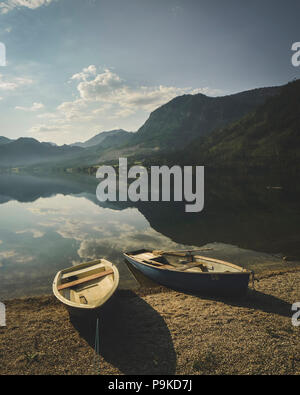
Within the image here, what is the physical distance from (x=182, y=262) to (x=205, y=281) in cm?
392

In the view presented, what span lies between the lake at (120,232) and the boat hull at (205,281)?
3115 mm

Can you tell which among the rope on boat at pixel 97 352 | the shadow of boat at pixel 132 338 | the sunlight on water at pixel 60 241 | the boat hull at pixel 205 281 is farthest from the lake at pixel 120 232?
the rope on boat at pixel 97 352

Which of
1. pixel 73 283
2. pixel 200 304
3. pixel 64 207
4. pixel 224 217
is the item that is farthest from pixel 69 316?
pixel 64 207

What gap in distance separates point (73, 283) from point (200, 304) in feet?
27.6

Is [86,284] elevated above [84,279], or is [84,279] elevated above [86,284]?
[84,279]

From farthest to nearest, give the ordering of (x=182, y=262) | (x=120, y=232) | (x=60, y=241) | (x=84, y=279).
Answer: (x=120, y=232)
(x=60, y=241)
(x=182, y=262)
(x=84, y=279)

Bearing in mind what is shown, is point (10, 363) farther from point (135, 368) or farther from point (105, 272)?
point (105, 272)

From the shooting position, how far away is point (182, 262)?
1906 centimetres

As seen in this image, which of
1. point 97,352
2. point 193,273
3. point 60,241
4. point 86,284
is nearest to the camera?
point 97,352

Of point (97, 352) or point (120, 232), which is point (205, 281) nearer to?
point (97, 352)

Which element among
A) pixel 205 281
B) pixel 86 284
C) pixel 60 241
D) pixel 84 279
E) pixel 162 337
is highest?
pixel 84 279

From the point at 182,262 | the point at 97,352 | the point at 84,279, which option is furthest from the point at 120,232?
the point at 97,352

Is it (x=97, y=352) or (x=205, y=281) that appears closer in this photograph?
(x=97, y=352)

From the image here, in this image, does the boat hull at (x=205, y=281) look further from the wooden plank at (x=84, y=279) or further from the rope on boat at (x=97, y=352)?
the rope on boat at (x=97, y=352)
